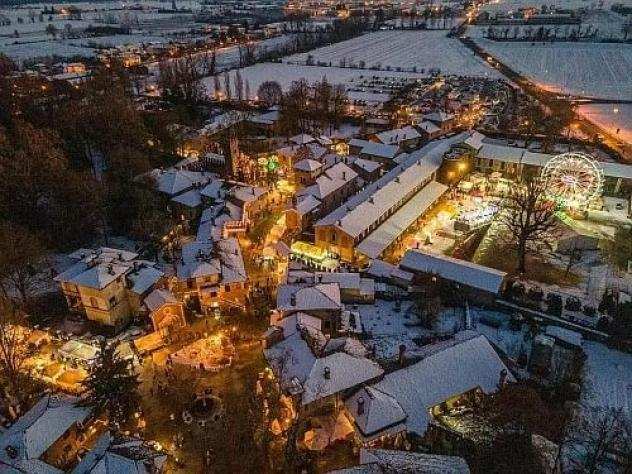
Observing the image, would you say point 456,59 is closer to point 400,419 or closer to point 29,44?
point 400,419

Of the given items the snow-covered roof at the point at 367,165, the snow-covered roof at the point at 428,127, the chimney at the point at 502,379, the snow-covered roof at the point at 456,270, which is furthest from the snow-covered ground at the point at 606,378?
the snow-covered roof at the point at 428,127

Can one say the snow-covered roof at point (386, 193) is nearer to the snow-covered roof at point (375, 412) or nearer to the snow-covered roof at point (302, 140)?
the snow-covered roof at point (302, 140)

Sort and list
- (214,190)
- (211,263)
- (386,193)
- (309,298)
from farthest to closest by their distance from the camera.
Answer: (214,190)
(386,193)
(211,263)
(309,298)

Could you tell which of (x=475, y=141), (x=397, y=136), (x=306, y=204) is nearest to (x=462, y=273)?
(x=306, y=204)

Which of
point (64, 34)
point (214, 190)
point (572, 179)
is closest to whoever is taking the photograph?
point (572, 179)

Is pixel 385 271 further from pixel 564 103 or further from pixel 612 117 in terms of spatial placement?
pixel 612 117

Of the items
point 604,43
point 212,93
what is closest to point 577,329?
point 212,93
